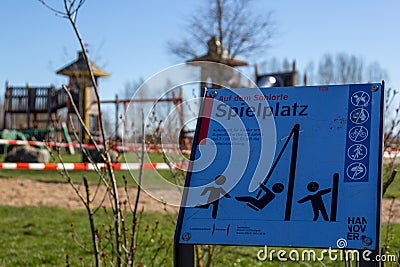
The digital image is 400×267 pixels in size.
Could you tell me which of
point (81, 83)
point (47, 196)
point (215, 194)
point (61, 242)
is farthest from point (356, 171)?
point (81, 83)

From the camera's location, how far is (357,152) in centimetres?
273

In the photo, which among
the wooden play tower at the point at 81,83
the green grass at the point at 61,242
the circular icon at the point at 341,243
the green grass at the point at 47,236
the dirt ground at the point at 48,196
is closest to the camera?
the circular icon at the point at 341,243

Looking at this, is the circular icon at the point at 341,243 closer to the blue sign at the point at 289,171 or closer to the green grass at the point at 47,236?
the blue sign at the point at 289,171

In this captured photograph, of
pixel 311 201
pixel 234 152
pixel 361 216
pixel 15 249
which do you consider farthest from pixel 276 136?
pixel 15 249

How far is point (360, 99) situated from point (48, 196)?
10.3m

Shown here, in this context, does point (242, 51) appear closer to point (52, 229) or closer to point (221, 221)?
point (52, 229)

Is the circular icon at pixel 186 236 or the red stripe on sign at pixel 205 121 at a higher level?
the red stripe on sign at pixel 205 121

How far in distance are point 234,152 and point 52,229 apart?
6.29 m

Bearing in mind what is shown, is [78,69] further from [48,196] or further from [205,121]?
[205,121]

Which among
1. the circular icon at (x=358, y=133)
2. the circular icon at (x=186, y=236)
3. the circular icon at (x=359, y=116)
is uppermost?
the circular icon at (x=359, y=116)

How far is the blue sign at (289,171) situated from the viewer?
8.51 feet

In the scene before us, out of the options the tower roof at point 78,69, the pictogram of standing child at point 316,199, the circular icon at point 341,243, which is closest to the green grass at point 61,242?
the pictogram of standing child at point 316,199

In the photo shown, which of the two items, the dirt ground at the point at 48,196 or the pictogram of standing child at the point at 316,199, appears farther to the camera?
the dirt ground at the point at 48,196

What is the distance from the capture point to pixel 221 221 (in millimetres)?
2748
